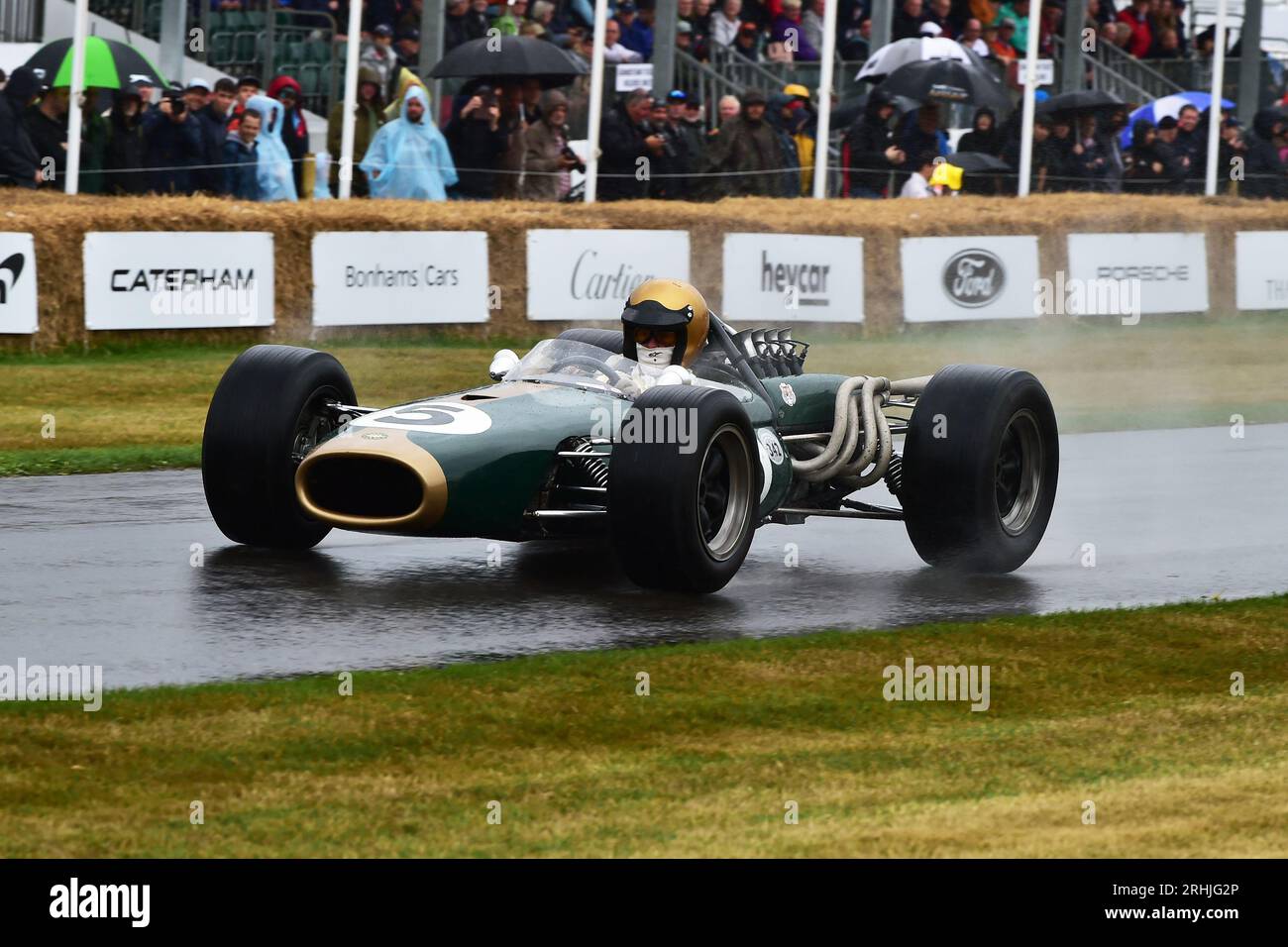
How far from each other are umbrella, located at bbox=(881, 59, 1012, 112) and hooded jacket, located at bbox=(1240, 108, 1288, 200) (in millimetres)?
4422

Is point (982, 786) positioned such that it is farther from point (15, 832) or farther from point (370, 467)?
point (370, 467)

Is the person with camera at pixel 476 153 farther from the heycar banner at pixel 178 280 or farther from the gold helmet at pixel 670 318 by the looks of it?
the gold helmet at pixel 670 318

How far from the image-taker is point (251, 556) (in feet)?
34.7

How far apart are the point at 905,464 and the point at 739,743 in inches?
142

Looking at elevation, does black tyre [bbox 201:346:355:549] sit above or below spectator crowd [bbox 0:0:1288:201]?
below

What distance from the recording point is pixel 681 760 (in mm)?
7113

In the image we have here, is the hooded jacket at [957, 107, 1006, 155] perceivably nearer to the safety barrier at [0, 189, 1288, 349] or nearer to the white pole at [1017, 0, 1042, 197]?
the white pole at [1017, 0, 1042, 197]

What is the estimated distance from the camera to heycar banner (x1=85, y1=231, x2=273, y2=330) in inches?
694

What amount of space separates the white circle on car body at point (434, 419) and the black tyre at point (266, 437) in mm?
580

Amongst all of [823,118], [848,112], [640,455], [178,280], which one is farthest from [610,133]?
[640,455]

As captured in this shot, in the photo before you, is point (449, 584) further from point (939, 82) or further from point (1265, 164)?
point (1265, 164)

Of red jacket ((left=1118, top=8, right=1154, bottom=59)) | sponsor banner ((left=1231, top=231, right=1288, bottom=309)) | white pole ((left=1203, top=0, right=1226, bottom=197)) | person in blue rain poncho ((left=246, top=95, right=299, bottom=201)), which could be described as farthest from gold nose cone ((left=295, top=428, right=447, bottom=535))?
red jacket ((left=1118, top=8, right=1154, bottom=59))

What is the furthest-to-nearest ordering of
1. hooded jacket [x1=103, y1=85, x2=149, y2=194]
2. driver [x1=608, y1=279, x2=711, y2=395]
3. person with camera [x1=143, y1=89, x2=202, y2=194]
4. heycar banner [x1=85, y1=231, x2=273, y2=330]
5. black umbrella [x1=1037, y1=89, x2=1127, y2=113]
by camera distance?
black umbrella [x1=1037, y1=89, x2=1127, y2=113], hooded jacket [x1=103, y1=85, x2=149, y2=194], person with camera [x1=143, y1=89, x2=202, y2=194], heycar banner [x1=85, y1=231, x2=273, y2=330], driver [x1=608, y1=279, x2=711, y2=395]

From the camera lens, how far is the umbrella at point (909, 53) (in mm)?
24172
